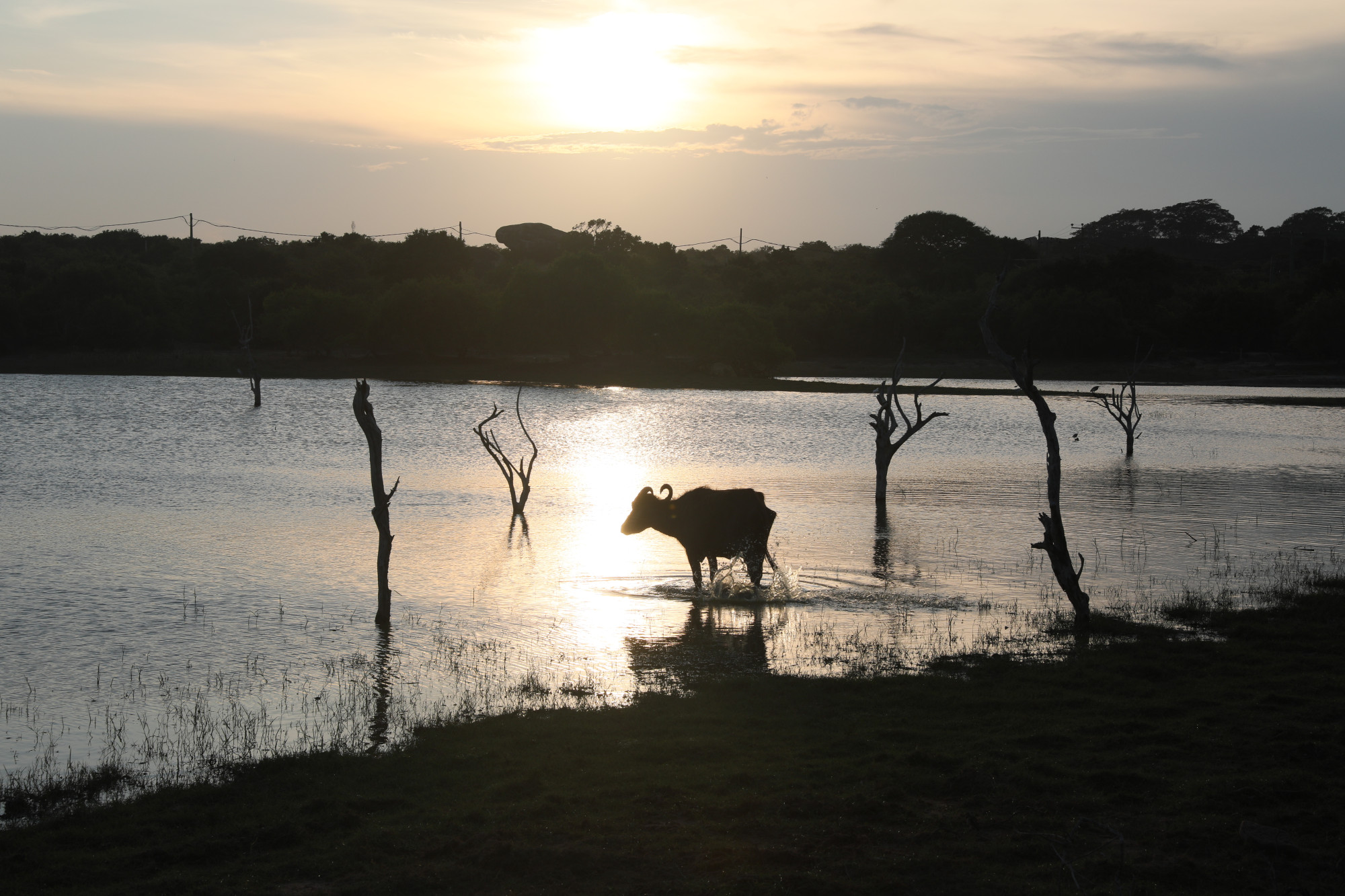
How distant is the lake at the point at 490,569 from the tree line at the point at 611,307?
3954 cm

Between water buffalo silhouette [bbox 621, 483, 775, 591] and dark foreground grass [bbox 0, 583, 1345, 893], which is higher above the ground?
water buffalo silhouette [bbox 621, 483, 775, 591]

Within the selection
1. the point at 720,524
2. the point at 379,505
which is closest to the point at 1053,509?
the point at 720,524

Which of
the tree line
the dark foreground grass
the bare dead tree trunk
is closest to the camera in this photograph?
the dark foreground grass

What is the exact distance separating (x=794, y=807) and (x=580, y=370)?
239ft

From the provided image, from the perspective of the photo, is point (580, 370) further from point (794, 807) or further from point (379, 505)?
point (794, 807)

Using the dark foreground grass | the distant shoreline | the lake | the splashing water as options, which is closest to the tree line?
the distant shoreline

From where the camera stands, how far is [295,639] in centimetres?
1129

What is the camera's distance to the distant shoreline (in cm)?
7369

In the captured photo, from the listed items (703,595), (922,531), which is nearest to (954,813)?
(703,595)

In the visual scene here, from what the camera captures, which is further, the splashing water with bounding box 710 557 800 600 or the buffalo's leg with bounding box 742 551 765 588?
the buffalo's leg with bounding box 742 551 765 588

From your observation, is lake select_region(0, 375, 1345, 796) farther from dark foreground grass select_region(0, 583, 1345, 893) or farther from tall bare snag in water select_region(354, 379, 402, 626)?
dark foreground grass select_region(0, 583, 1345, 893)

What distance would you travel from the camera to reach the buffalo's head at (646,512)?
13.5 metres

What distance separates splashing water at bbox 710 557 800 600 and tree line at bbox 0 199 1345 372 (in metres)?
56.0

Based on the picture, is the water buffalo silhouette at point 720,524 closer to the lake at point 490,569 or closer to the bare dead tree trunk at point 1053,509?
the lake at point 490,569
